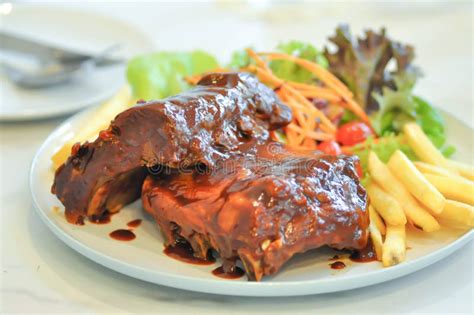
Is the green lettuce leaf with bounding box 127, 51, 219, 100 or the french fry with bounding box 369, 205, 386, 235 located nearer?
the french fry with bounding box 369, 205, 386, 235

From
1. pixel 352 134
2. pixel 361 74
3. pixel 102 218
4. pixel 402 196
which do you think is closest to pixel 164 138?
pixel 102 218

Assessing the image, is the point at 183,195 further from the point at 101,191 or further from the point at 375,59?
the point at 375,59

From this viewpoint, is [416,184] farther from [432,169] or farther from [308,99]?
[308,99]

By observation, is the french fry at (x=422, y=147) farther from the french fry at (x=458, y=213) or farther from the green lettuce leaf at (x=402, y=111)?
the french fry at (x=458, y=213)

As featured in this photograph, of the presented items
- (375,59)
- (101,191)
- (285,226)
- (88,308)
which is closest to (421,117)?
(375,59)

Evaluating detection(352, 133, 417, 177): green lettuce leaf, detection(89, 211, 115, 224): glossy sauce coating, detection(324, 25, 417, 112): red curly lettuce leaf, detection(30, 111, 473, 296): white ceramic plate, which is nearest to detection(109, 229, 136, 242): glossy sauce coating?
detection(30, 111, 473, 296): white ceramic plate

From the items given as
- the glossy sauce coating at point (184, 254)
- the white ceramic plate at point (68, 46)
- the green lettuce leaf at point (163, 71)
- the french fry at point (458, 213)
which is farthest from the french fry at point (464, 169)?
the white ceramic plate at point (68, 46)

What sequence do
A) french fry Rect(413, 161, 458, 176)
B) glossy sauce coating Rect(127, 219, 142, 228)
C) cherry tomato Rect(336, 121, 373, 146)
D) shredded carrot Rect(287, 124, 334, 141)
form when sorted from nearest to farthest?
glossy sauce coating Rect(127, 219, 142, 228), french fry Rect(413, 161, 458, 176), shredded carrot Rect(287, 124, 334, 141), cherry tomato Rect(336, 121, 373, 146)

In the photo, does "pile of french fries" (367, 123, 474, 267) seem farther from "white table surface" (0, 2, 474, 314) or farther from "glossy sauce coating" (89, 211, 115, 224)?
"glossy sauce coating" (89, 211, 115, 224)
